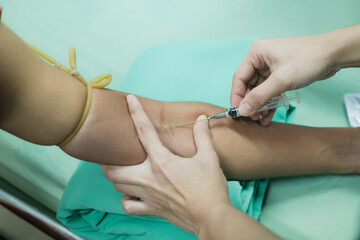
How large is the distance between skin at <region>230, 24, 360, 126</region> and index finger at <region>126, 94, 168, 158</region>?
25 centimetres

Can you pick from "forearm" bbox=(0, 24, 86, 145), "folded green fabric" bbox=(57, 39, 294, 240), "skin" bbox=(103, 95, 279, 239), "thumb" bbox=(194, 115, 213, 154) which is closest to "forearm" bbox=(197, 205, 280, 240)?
"skin" bbox=(103, 95, 279, 239)

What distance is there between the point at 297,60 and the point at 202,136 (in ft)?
1.12

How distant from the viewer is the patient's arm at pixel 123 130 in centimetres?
65

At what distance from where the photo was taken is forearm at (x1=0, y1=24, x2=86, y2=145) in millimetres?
633

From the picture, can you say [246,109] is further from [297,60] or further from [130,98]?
[130,98]

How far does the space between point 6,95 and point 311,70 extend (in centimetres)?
76

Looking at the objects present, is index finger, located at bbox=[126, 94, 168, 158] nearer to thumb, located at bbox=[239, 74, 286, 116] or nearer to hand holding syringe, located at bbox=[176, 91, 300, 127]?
hand holding syringe, located at bbox=[176, 91, 300, 127]

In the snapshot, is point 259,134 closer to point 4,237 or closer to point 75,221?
point 75,221

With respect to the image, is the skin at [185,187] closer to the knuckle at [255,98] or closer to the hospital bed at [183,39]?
the knuckle at [255,98]

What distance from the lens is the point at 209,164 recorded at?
768mm

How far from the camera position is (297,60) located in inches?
34.9

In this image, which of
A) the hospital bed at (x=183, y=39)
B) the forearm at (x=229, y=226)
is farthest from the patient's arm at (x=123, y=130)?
the forearm at (x=229, y=226)

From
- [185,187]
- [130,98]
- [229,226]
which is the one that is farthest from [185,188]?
[130,98]

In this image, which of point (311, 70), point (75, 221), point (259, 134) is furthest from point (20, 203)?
point (311, 70)
